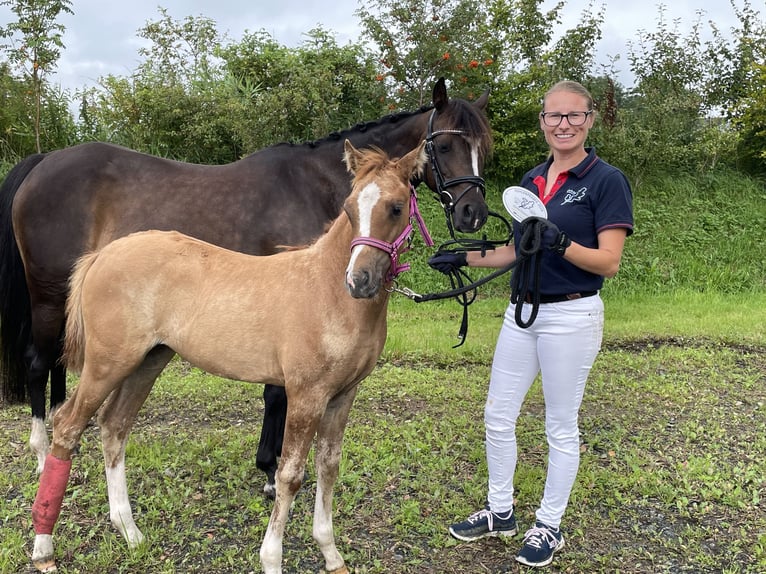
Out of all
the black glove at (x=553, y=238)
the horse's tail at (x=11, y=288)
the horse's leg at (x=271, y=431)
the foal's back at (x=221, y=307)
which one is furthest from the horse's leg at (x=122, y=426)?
the horse's tail at (x=11, y=288)

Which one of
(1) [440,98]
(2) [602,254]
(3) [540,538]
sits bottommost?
(3) [540,538]

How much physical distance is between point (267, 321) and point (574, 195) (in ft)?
5.01

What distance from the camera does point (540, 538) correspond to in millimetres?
2818

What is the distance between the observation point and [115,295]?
8.46 feet

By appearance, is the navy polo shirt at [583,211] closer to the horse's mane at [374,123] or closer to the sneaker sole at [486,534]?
the sneaker sole at [486,534]

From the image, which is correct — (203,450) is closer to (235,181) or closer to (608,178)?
(235,181)

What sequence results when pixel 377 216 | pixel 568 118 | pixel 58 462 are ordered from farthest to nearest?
Answer: 1. pixel 58 462
2. pixel 568 118
3. pixel 377 216

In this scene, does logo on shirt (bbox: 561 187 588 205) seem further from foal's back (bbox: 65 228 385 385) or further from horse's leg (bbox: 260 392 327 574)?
horse's leg (bbox: 260 392 327 574)

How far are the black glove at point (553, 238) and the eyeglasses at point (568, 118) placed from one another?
491 millimetres

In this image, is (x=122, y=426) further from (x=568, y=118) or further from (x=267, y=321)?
(x=568, y=118)

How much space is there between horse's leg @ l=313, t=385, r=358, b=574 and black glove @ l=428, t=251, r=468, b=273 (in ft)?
2.49

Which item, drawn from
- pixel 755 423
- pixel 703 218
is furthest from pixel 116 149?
pixel 703 218

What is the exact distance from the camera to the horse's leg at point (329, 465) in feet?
8.75

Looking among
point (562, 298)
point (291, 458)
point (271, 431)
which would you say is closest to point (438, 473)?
point (271, 431)
